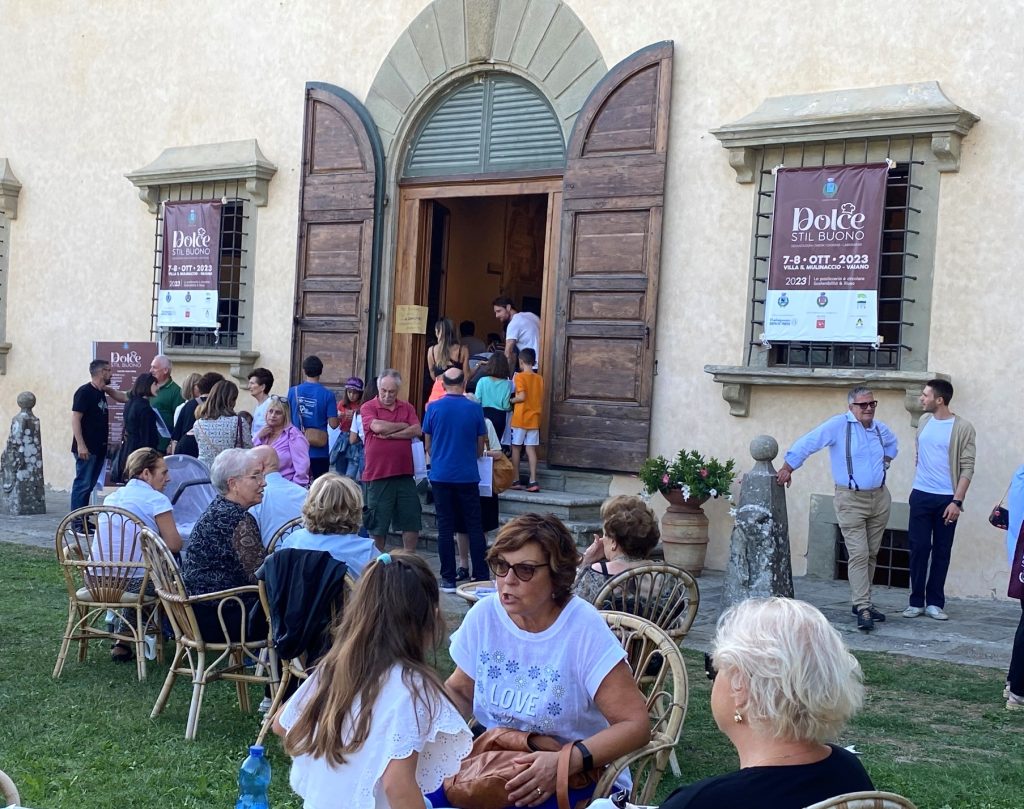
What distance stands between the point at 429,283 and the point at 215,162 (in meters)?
2.69

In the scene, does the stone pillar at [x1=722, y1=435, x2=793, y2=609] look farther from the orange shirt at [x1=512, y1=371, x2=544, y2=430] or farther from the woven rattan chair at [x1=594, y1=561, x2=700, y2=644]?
the woven rattan chair at [x1=594, y1=561, x2=700, y2=644]

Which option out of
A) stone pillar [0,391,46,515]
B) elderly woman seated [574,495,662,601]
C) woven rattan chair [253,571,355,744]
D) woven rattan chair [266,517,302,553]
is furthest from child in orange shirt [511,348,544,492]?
woven rattan chair [253,571,355,744]

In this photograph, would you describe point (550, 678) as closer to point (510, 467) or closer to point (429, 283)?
point (510, 467)

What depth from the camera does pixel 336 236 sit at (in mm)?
12633

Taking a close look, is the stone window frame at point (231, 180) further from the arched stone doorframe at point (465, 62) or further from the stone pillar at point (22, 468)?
the stone pillar at point (22, 468)

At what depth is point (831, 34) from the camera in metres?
9.92

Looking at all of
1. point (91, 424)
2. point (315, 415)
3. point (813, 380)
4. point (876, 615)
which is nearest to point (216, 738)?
point (876, 615)

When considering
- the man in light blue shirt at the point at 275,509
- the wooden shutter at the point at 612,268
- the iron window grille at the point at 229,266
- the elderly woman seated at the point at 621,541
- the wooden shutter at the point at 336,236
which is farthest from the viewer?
the iron window grille at the point at 229,266

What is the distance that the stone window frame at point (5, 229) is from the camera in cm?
1557

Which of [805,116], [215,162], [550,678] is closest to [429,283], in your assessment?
[215,162]

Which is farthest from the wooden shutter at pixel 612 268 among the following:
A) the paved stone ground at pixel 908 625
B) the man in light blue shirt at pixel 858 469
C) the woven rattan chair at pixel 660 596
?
the woven rattan chair at pixel 660 596

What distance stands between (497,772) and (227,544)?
2.68m

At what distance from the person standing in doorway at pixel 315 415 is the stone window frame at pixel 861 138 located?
129 inches

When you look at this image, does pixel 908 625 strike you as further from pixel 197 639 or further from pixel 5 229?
pixel 5 229
